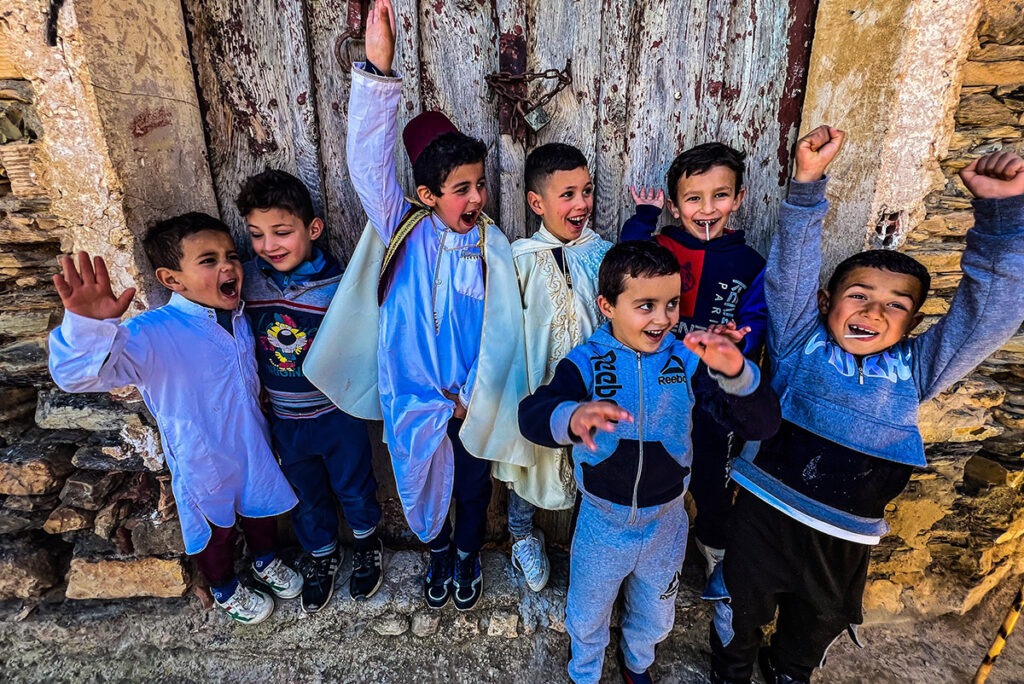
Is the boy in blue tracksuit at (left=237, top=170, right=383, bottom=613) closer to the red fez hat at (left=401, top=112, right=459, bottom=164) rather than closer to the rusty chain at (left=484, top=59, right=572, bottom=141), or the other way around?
the red fez hat at (left=401, top=112, right=459, bottom=164)

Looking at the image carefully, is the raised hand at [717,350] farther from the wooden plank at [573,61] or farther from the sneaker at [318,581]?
the sneaker at [318,581]

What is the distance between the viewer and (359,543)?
95.0 inches

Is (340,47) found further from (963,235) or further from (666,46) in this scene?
(963,235)

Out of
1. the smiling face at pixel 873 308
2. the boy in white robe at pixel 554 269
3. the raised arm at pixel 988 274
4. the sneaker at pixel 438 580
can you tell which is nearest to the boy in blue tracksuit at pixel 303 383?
the sneaker at pixel 438 580

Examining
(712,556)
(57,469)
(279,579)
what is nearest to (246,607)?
(279,579)

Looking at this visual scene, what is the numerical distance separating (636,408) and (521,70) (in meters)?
1.33

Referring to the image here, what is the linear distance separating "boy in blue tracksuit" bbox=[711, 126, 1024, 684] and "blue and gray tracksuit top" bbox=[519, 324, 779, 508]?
1.03 ft

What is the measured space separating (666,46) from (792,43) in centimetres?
45

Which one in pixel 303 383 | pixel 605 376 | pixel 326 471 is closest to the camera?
pixel 605 376

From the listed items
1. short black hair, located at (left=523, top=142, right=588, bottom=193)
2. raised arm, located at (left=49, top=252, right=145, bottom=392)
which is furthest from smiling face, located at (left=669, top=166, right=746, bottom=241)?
raised arm, located at (left=49, top=252, right=145, bottom=392)

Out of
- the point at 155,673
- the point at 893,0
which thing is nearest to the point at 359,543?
the point at 155,673

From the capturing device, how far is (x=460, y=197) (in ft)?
6.36

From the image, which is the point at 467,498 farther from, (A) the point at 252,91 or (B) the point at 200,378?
(A) the point at 252,91

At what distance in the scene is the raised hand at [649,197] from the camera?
2133mm
